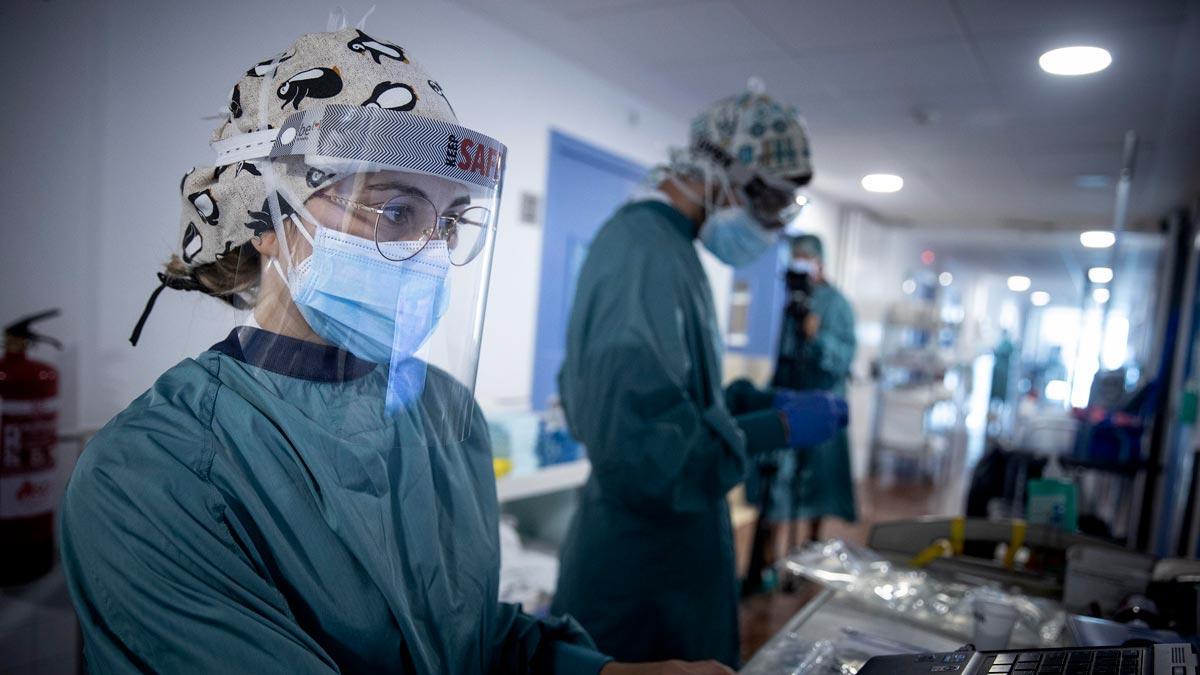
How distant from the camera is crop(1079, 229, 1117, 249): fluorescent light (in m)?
6.77

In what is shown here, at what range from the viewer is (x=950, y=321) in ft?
26.3

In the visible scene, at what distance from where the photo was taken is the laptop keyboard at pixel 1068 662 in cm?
80

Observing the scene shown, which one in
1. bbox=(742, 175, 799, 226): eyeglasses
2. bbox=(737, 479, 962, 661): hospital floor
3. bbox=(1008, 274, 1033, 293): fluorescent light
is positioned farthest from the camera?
bbox=(1008, 274, 1033, 293): fluorescent light

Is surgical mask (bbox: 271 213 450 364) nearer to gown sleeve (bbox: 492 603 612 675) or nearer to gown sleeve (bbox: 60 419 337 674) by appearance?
gown sleeve (bbox: 60 419 337 674)

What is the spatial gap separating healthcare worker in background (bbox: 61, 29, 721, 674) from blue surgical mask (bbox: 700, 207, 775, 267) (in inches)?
43.0

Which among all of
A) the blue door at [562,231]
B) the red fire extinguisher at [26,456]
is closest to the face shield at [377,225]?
the red fire extinguisher at [26,456]

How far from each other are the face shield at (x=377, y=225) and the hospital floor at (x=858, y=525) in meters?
2.31

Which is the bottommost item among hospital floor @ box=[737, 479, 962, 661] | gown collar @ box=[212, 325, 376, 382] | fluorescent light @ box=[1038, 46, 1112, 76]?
hospital floor @ box=[737, 479, 962, 661]

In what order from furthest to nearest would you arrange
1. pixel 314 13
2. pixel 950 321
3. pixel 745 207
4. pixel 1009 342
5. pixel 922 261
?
1. pixel 1009 342
2. pixel 922 261
3. pixel 950 321
4. pixel 745 207
5. pixel 314 13

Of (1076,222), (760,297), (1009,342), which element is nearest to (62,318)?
(760,297)

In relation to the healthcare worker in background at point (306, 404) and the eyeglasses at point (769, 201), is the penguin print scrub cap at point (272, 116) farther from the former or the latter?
Result: the eyeglasses at point (769, 201)

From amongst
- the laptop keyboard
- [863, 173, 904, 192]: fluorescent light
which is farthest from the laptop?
[863, 173, 904, 192]: fluorescent light

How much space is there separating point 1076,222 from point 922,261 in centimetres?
278

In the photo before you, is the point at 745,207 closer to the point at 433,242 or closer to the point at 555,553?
the point at 433,242
